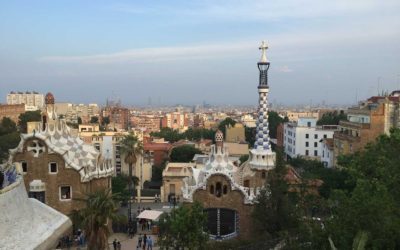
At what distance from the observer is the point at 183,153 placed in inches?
2303

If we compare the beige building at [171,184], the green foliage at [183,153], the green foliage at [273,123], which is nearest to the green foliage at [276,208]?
the beige building at [171,184]

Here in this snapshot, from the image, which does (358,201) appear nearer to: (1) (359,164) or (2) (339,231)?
(2) (339,231)

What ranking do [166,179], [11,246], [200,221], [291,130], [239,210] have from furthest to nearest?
[291,130]
[166,179]
[239,210]
[200,221]
[11,246]

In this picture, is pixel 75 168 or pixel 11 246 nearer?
pixel 11 246

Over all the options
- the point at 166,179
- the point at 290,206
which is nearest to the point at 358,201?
the point at 290,206

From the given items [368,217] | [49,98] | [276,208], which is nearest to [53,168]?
[49,98]

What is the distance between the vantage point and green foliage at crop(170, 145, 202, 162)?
58.3 m

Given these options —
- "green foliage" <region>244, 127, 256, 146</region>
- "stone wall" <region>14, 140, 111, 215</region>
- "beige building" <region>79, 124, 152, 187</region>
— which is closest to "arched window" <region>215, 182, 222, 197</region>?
"stone wall" <region>14, 140, 111, 215</region>

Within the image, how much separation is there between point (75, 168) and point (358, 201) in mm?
19453

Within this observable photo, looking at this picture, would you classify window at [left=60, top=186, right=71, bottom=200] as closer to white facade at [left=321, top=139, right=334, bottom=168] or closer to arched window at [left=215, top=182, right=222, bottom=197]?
arched window at [left=215, top=182, right=222, bottom=197]

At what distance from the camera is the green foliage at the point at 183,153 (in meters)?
58.3

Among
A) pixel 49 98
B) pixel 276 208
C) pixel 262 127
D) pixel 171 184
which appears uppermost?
pixel 49 98

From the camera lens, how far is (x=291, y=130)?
74312mm

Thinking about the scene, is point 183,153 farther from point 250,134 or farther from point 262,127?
point 250,134
